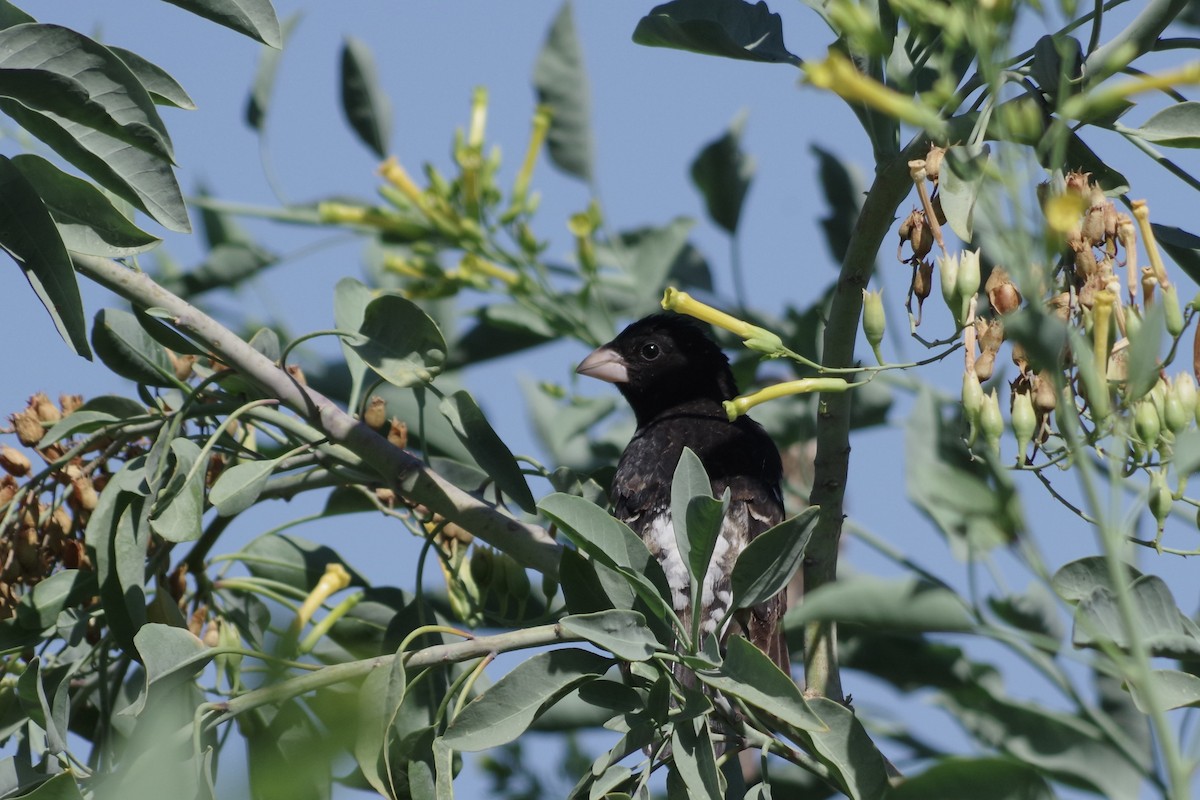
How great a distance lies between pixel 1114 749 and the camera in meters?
1.63

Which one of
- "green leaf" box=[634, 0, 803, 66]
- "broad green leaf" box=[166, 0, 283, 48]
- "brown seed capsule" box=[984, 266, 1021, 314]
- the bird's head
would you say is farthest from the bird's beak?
"brown seed capsule" box=[984, 266, 1021, 314]

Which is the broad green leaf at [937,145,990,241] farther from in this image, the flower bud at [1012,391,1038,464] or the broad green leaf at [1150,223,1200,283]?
the broad green leaf at [1150,223,1200,283]

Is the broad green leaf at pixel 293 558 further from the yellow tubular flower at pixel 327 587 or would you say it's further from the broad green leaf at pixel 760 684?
the broad green leaf at pixel 760 684

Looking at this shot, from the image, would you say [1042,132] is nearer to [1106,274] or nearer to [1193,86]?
[1106,274]

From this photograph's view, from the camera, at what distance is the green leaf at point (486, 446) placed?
3.09m

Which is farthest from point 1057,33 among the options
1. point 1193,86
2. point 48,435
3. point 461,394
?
point 48,435

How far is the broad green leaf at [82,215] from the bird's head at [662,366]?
2.80 m

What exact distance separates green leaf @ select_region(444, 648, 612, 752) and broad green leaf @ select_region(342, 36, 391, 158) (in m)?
2.90

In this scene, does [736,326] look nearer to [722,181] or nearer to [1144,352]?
[1144,352]

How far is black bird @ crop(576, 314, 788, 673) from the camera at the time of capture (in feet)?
13.7

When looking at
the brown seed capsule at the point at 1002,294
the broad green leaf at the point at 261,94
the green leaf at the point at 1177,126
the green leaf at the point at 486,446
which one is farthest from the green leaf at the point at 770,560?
the broad green leaf at the point at 261,94

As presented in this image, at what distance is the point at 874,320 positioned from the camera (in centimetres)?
251

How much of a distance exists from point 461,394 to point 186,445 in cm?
61

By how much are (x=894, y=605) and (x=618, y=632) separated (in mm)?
703
